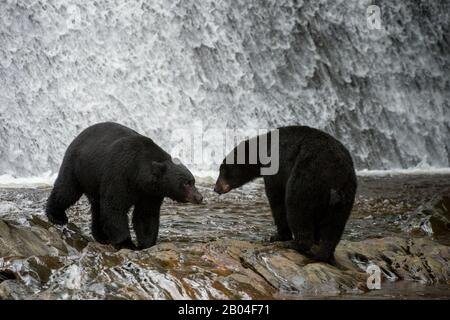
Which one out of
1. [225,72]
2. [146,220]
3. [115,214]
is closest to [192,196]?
[146,220]

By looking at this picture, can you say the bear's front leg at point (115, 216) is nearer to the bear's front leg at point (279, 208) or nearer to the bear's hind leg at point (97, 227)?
the bear's hind leg at point (97, 227)

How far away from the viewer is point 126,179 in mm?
7355

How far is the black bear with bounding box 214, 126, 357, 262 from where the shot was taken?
21.7 feet

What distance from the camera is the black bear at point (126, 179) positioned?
735 cm

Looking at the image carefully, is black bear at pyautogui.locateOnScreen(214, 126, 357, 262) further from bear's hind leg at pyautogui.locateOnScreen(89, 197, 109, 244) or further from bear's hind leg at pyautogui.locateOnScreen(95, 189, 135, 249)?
bear's hind leg at pyautogui.locateOnScreen(89, 197, 109, 244)

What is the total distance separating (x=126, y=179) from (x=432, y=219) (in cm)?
439

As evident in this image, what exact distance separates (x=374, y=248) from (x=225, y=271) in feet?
6.20

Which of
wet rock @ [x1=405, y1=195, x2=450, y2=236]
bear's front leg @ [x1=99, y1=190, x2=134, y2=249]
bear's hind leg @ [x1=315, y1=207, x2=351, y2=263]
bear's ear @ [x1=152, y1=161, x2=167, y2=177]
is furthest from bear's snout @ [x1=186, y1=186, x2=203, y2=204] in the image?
wet rock @ [x1=405, y1=195, x2=450, y2=236]

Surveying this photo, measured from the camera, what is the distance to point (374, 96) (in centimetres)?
1966

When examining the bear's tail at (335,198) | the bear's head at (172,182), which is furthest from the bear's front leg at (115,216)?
the bear's tail at (335,198)

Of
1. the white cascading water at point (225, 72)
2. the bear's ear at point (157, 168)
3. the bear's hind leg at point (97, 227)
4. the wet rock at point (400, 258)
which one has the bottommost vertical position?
the wet rock at point (400, 258)

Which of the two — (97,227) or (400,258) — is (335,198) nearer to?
(400,258)

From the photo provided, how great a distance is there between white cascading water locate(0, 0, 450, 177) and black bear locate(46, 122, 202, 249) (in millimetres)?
9769
